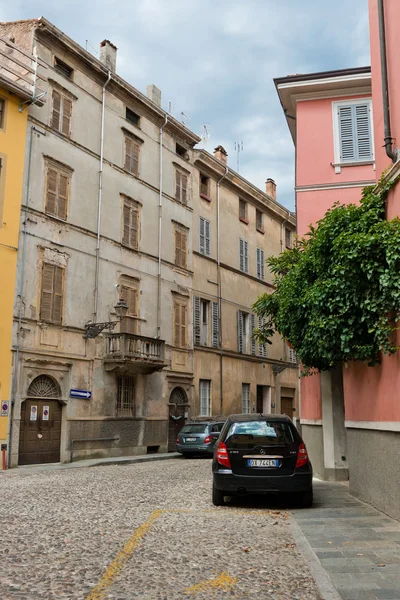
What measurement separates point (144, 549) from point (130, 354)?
648 inches

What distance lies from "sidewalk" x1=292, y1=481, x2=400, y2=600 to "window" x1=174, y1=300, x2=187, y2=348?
17.5 m

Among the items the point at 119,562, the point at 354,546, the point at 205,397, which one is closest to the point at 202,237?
the point at 205,397

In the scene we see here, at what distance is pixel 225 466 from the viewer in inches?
384

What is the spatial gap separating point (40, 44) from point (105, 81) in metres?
3.74

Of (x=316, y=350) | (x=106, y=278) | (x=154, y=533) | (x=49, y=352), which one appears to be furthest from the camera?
(x=106, y=278)

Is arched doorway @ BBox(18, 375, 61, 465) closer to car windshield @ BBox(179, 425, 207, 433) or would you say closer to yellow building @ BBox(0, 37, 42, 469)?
yellow building @ BBox(0, 37, 42, 469)

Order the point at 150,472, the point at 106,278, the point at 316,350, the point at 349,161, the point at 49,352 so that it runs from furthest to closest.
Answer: the point at 106,278, the point at 49,352, the point at 150,472, the point at 349,161, the point at 316,350

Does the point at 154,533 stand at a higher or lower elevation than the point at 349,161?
lower

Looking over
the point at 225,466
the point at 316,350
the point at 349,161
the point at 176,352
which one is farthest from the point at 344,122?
the point at 176,352

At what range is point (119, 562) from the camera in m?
6.09

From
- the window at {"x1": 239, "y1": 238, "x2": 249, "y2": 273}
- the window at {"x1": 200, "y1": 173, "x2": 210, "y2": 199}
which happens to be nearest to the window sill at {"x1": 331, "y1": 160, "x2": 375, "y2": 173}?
the window at {"x1": 200, "y1": 173, "x2": 210, "y2": 199}

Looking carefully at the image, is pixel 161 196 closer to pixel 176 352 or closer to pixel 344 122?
pixel 176 352

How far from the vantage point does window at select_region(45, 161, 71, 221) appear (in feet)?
71.3

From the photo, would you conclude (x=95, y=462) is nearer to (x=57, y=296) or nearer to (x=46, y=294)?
(x=57, y=296)
